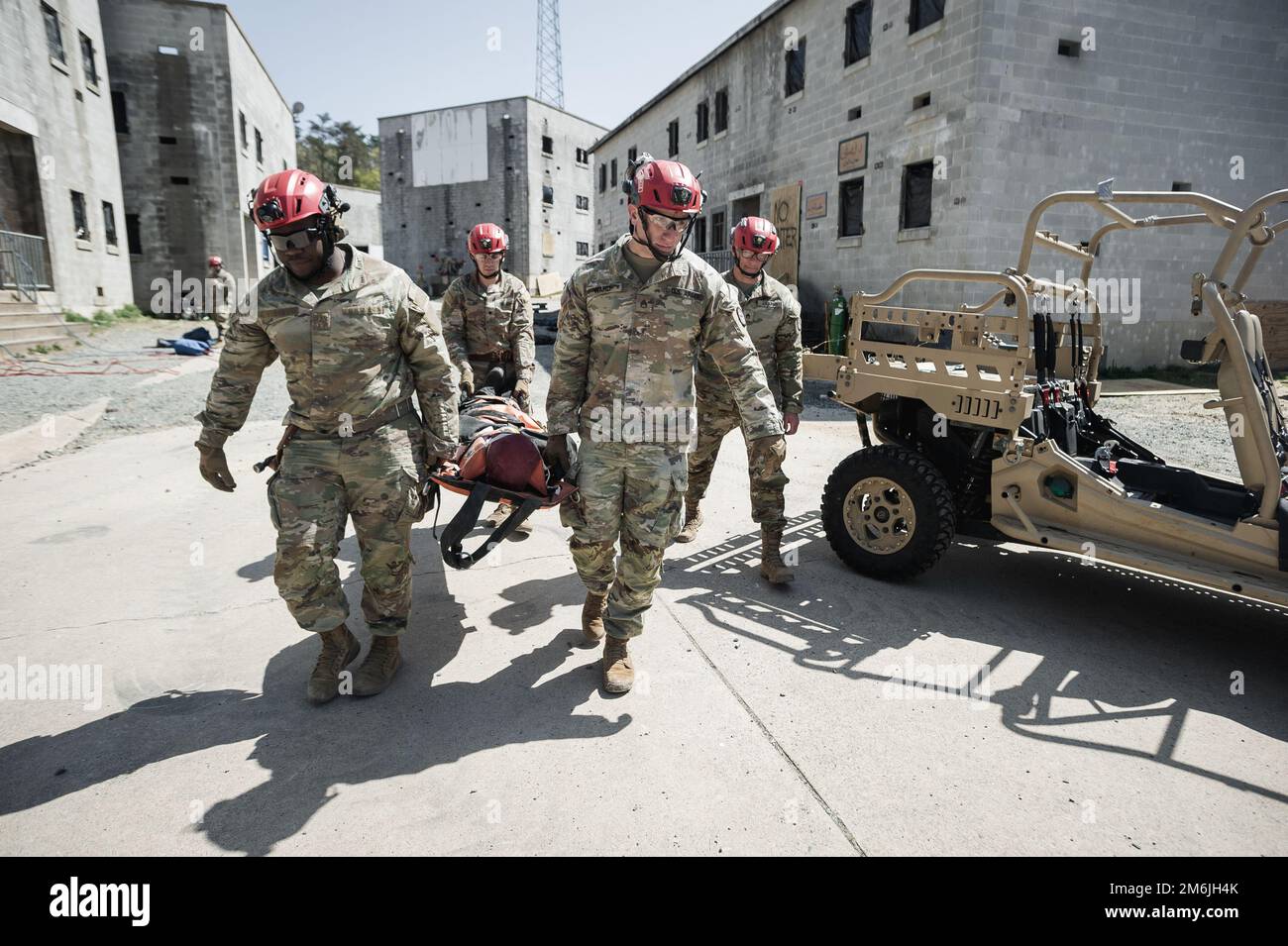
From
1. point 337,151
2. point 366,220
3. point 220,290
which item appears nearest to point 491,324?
point 220,290

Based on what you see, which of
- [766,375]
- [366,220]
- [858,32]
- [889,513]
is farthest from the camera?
[366,220]

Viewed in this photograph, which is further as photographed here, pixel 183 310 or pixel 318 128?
pixel 318 128

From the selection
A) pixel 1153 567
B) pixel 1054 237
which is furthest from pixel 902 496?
pixel 1054 237

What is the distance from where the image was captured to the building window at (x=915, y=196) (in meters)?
12.5

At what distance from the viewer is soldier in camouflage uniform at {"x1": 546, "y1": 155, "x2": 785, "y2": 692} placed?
2898 mm

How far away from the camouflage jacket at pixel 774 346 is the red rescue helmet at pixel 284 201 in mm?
2291

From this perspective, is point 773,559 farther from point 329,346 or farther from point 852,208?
point 852,208

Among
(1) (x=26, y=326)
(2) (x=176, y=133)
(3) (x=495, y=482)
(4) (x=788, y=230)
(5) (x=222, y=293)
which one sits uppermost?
(2) (x=176, y=133)

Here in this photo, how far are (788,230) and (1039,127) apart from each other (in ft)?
19.1

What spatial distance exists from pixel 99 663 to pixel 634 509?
2468mm

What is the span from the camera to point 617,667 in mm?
3016
